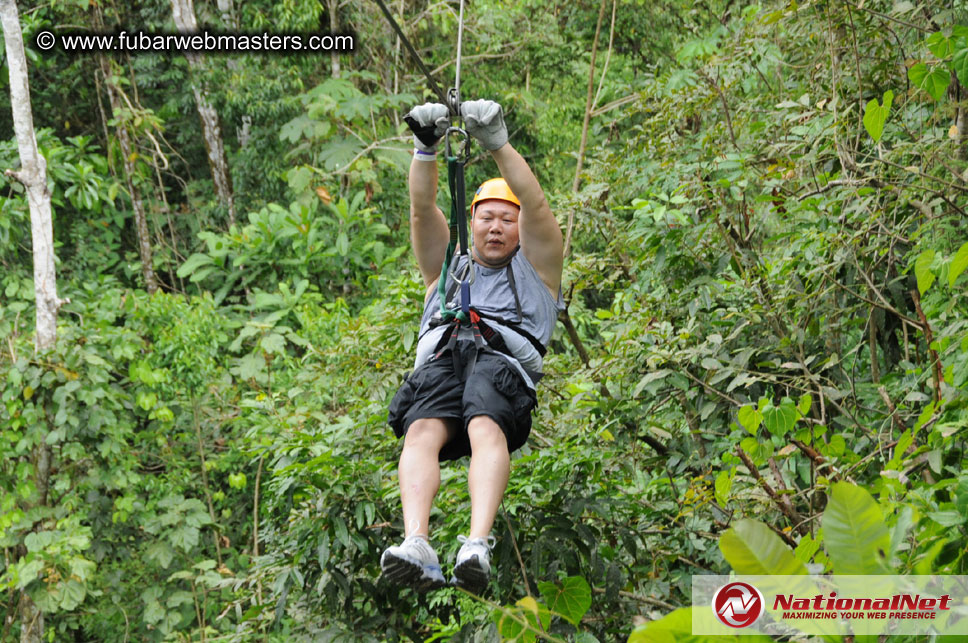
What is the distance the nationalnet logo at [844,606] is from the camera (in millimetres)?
1242

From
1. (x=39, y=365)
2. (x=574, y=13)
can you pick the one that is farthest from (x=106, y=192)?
(x=574, y=13)

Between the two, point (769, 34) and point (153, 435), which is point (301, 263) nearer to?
point (153, 435)

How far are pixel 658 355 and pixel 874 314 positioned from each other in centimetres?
86

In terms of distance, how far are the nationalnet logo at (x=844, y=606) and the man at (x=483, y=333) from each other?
100 centimetres

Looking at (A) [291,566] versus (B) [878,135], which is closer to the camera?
(B) [878,135]

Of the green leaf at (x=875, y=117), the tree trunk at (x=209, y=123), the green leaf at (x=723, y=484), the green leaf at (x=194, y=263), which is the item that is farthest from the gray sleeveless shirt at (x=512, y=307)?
the tree trunk at (x=209, y=123)

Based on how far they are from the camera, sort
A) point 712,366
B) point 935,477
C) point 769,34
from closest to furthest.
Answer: point 935,477 → point 712,366 → point 769,34

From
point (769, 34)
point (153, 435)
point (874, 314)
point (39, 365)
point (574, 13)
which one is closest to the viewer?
point (874, 314)

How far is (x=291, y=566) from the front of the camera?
375cm

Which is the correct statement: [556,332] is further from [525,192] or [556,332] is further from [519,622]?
[519,622]

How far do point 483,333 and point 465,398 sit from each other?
232 mm

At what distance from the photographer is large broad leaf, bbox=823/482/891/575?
1.18 m

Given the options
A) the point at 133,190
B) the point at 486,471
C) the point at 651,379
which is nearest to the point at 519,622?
the point at 486,471

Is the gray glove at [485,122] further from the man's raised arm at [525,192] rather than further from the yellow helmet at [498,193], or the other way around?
the yellow helmet at [498,193]
